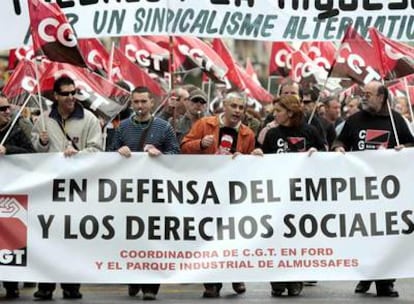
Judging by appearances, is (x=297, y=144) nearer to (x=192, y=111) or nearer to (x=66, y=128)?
(x=66, y=128)

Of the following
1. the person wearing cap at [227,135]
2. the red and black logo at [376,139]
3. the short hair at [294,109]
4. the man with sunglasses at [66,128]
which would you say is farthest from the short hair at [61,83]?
the red and black logo at [376,139]

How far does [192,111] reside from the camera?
53.1ft

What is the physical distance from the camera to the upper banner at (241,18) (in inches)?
531

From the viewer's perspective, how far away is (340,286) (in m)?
14.0

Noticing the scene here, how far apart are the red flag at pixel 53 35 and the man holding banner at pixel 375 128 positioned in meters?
2.63

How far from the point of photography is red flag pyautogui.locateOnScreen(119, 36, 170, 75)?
69.2 ft

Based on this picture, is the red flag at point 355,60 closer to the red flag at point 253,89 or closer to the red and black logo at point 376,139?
the red and black logo at point 376,139

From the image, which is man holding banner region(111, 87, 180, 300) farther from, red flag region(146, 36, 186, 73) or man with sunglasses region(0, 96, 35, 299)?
red flag region(146, 36, 186, 73)

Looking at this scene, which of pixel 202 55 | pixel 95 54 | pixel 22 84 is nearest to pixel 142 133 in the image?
pixel 22 84

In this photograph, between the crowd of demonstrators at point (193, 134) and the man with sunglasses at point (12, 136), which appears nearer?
→ the man with sunglasses at point (12, 136)

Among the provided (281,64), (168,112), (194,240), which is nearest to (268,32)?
(194,240)

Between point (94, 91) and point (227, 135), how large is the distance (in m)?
1.61

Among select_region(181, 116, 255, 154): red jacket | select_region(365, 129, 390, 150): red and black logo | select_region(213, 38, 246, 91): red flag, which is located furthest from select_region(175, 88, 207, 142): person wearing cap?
select_region(213, 38, 246, 91): red flag

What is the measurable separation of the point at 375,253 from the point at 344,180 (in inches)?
27.7
